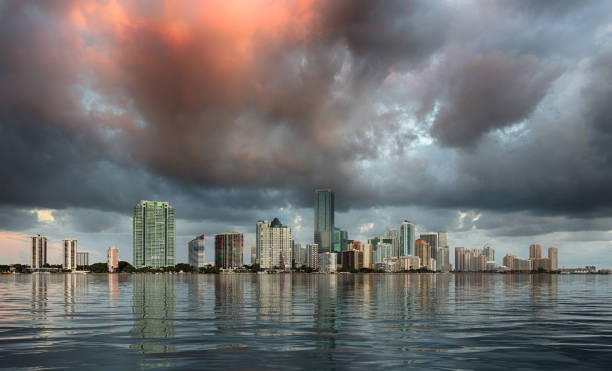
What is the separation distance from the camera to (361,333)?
133 feet

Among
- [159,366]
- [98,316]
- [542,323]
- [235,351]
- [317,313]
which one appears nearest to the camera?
[159,366]

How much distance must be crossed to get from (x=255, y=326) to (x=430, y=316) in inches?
798

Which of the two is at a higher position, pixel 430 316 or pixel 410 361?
pixel 410 361

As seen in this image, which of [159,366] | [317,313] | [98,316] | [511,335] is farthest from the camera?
[317,313]

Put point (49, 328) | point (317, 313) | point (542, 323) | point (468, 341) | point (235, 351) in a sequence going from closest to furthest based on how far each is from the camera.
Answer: point (235, 351), point (468, 341), point (49, 328), point (542, 323), point (317, 313)

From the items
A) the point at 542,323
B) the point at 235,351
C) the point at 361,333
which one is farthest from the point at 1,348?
the point at 542,323

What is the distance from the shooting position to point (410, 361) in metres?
28.5

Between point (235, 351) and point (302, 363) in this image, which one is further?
point (235, 351)

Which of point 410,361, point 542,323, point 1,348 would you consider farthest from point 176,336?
point 542,323

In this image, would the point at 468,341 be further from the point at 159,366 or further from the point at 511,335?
the point at 159,366

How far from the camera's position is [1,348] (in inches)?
1282

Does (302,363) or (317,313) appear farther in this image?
(317,313)

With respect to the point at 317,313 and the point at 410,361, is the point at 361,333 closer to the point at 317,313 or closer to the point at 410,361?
the point at 410,361

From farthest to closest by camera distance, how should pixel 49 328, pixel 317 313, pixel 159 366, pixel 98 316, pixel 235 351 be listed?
pixel 317 313 < pixel 98 316 < pixel 49 328 < pixel 235 351 < pixel 159 366
